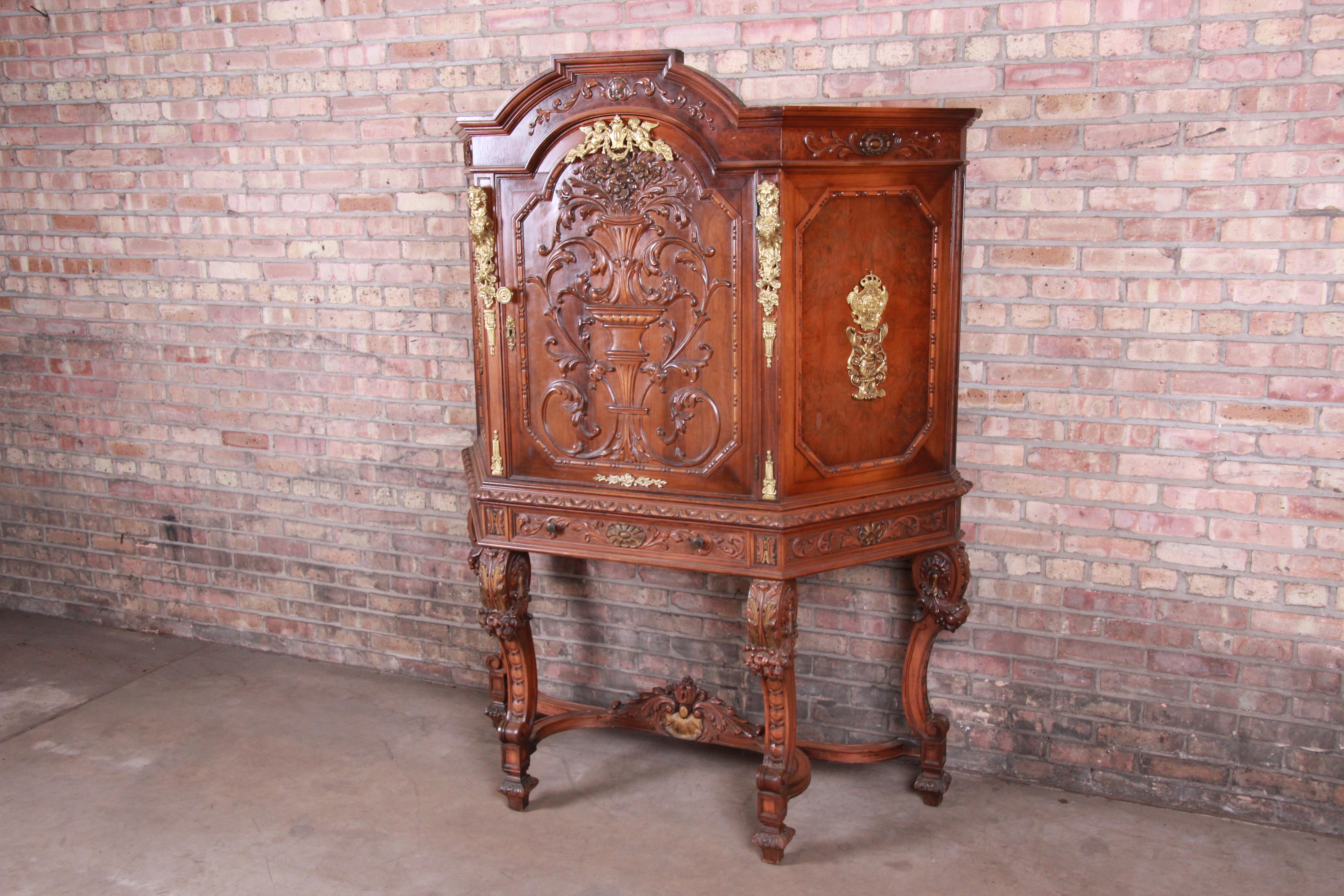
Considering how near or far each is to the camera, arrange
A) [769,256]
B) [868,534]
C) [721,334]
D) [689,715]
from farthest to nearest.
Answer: [689,715], [868,534], [721,334], [769,256]

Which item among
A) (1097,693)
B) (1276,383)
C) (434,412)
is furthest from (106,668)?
(1276,383)

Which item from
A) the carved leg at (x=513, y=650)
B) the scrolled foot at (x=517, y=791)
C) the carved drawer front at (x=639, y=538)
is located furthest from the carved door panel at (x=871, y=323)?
the scrolled foot at (x=517, y=791)

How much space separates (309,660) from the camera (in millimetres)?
4156

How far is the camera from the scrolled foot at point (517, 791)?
3.09 metres

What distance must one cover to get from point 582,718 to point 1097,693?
146cm

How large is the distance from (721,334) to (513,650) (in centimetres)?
112

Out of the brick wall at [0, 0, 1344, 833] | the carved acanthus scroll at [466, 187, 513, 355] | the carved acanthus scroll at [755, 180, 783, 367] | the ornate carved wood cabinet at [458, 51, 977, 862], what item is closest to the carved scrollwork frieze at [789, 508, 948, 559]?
the ornate carved wood cabinet at [458, 51, 977, 862]

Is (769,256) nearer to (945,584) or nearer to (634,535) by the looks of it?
(634,535)

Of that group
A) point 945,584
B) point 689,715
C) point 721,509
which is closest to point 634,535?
point 721,509

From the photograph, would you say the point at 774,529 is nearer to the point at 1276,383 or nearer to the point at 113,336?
the point at 1276,383

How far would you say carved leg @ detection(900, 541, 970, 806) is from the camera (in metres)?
3.03

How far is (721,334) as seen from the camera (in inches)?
104

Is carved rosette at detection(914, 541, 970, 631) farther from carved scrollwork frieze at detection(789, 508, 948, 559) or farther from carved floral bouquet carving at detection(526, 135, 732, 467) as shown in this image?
carved floral bouquet carving at detection(526, 135, 732, 467)

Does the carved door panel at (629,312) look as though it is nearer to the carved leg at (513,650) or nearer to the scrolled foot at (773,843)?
the carved leg at (513,650)
